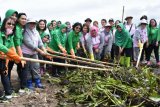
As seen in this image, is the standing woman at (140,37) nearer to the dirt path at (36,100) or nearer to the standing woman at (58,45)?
the standing woman at (58,45)

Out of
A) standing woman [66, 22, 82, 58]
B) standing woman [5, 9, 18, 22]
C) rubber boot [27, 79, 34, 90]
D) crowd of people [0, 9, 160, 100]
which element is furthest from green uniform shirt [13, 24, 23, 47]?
standing woman [66, 22, 82, 58]

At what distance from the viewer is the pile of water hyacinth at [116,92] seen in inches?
266

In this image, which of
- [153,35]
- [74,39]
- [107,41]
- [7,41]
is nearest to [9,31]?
[7,41]

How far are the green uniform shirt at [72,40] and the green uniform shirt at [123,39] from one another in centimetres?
203

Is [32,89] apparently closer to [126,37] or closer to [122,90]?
[122,90]

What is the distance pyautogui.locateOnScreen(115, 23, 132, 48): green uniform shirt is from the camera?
11.9m

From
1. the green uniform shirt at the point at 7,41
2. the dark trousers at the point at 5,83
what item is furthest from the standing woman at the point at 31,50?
the dark trousers at the point at 5,83

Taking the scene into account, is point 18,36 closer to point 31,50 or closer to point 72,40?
point 31,50

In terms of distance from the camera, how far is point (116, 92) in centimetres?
723

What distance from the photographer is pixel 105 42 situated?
39.7ft

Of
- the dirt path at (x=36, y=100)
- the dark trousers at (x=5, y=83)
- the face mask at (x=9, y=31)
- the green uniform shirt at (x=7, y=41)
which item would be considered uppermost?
the face mask at (x=9, y=31)

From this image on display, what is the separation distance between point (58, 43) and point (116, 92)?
3.39m

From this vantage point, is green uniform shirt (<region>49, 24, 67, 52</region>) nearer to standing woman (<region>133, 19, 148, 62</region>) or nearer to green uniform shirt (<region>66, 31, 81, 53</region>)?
green uniform shirt (<region>66, 31, 81, 53</region>)

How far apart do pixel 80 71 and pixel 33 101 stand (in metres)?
2.42
